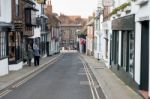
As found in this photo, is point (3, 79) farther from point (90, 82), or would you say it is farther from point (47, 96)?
point (47, 96)

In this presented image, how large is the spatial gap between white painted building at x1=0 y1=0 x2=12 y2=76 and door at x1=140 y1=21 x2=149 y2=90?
1350cm

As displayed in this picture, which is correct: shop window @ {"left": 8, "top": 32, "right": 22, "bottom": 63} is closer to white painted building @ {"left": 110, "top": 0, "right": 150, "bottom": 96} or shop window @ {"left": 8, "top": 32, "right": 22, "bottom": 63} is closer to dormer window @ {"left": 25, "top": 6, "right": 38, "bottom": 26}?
dormer window @ {"left": 25, "top": 6, "right": 38, "bottom": 26}

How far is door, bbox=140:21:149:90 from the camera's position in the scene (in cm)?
1868

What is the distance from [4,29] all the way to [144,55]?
49.7 ft

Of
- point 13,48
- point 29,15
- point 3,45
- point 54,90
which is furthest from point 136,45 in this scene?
point 29,15

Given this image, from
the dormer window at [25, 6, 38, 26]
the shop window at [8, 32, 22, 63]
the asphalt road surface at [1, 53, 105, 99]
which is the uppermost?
the dormer window at [25, 6, 38, 26]

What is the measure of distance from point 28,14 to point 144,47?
27560 mm

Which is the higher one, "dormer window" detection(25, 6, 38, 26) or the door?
"dormer window" detection(25, 6, 38, 26)

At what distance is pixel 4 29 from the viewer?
3181 centimetres

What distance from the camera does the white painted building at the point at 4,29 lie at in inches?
1214

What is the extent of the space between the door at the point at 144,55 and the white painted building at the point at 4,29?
13497 millimetres

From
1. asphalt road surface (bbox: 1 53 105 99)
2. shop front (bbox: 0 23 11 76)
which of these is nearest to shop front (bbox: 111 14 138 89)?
asphalt road surface (bbox: 1 53 105 99)

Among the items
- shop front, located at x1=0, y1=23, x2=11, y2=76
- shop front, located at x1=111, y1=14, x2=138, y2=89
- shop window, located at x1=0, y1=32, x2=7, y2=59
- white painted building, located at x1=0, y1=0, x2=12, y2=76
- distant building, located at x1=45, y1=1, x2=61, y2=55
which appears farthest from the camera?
distant building, located at x1=45, y1=1, x2=61, y2=55

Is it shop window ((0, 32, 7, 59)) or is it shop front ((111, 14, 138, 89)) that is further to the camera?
shop window ((0, 32, 7, 59))
